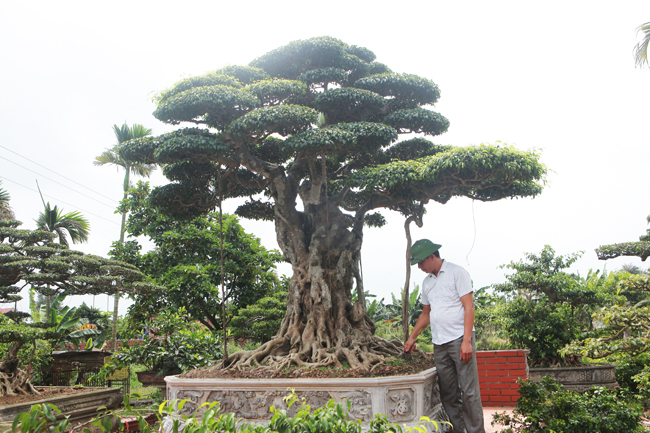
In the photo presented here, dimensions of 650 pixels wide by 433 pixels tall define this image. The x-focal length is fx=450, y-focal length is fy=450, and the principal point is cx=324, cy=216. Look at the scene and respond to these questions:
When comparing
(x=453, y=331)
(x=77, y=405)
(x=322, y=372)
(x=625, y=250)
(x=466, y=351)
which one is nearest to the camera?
(x=466, y=351)

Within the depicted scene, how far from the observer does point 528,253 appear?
28.5 feet

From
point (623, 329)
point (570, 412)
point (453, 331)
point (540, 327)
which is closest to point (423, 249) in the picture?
point (453, 331)

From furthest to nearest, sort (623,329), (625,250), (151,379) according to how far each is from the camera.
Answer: (625,250)
(151,379)
(623,329)

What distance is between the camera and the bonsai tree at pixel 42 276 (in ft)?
25.6

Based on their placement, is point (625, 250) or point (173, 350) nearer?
point (173, 350)

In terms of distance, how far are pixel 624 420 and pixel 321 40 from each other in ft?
18.8

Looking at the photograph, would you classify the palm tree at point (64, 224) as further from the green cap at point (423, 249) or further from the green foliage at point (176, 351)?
the green cap at point (423, 249)

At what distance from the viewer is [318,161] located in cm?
707

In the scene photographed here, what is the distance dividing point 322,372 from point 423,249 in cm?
191

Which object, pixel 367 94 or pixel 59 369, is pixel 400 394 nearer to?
pixel 367 94

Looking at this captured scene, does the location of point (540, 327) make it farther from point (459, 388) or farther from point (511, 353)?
point (459, 388)

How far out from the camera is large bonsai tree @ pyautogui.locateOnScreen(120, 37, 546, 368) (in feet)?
18.0

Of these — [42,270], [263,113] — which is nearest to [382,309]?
[42,270]

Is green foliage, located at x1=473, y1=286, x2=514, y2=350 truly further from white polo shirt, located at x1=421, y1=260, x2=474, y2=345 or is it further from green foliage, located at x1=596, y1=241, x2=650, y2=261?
white polo shirt, located at x1=421, y1=260, x2=474, y2=345
